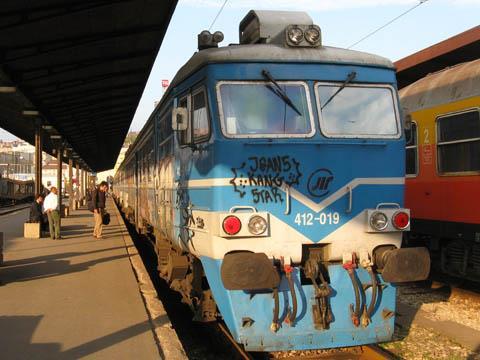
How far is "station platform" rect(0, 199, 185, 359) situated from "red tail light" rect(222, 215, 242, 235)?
1.34 m

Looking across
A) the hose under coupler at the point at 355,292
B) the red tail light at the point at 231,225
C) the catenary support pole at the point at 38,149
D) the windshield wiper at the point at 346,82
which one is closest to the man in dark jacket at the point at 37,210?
the catenary support pole at the point at 38,149

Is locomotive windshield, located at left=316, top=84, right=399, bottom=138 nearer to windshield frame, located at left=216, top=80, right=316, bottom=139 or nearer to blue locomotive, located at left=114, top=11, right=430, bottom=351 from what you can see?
blue locomotive, located at left=114, top=11, right=430, bottom=351

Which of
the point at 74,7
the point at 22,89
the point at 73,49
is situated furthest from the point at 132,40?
the point at 22,89

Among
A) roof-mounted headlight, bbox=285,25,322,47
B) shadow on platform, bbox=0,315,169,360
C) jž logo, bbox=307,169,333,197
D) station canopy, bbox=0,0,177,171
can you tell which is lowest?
shadow on platform, bbox=0,315,169,360

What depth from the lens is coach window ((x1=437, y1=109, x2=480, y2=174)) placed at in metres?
8.57

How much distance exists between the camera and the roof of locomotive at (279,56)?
556cm

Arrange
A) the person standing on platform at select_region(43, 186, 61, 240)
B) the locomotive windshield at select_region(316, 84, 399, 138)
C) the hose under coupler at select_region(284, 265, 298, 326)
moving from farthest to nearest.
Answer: the person standing on platform at select_region(43, 186, 61, 240) < the locomotive windshield at select_region(316, 84, 399, 138) < the hose under coupler at select_region(284, 265, 298, 326)

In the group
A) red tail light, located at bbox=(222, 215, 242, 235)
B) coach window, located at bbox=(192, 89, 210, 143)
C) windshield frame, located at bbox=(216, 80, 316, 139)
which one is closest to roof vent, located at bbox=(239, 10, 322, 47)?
windshield frame, located at bbox=(216, 80, 316, 139)

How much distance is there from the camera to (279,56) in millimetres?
5637

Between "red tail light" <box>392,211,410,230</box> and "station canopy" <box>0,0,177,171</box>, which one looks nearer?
"red tail light" <box>392,211,410,230</box>

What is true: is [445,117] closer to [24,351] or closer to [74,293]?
[74,293]

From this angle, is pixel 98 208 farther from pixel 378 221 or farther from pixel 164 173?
pixel 378 221

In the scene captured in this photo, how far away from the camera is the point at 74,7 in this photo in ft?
27.0

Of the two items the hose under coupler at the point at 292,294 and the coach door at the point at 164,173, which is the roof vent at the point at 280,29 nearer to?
the coach door at the point at 164,173
